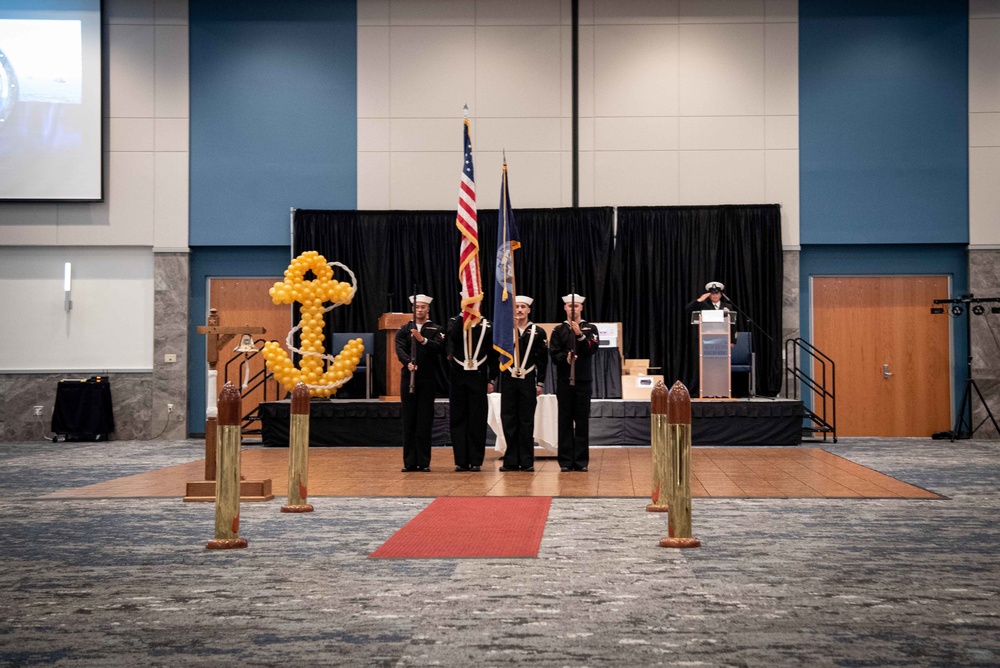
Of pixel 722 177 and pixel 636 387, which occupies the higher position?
pixel 722 177

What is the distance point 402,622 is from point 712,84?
43.7ft

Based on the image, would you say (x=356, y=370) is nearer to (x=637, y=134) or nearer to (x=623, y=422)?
(x=623, y=422)

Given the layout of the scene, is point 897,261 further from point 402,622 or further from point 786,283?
point 402,622

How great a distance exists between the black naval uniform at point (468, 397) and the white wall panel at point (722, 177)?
6.51m

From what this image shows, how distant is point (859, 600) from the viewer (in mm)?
4148

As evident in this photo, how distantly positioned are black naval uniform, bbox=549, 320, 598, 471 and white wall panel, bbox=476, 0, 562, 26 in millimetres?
7505

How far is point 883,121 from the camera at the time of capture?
1537cm

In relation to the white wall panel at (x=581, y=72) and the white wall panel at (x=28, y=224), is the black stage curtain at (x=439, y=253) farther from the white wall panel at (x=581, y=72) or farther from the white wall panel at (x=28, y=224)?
the white wall panel at (x=28, y=224)

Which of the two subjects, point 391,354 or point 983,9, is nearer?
point 391,354

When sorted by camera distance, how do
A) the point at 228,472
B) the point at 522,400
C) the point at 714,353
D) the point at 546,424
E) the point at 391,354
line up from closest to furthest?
1. the point at 228,472
2. the point at 522,400
3. the point at 546,424
4. the point at 714,353
5. the point at 391,354

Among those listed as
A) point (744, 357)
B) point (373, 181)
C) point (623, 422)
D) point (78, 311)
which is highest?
point (373, 181)

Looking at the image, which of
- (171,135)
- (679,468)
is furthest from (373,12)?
(679,468)

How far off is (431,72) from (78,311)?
672 centimetres

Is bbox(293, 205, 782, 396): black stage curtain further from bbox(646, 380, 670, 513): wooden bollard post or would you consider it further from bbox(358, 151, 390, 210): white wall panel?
bbox(646, 380, 670, 513): wooden bollard post
